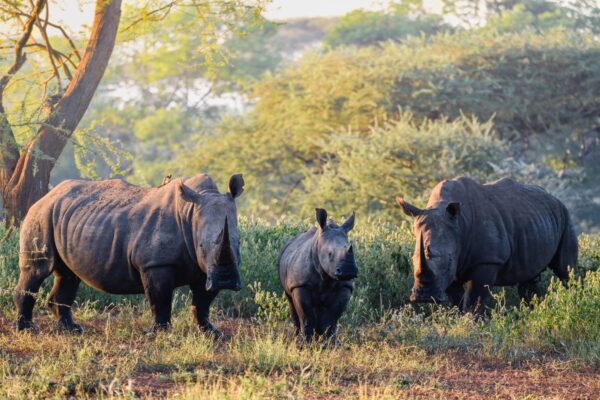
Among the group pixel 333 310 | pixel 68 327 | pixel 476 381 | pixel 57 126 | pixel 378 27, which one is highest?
pixel 378 27

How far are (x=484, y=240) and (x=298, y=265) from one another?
2267 millimetres

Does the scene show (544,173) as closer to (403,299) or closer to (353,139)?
(353,139)

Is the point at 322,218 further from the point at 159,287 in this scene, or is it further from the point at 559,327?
the point at 559,327

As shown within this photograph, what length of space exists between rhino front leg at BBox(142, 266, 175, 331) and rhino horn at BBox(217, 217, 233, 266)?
73cm

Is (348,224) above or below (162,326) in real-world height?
above

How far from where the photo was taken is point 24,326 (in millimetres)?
10016

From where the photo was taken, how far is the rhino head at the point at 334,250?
837cm

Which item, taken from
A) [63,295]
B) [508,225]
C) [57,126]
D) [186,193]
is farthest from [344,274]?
[57,126]

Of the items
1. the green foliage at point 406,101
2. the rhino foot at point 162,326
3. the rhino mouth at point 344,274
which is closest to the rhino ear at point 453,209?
the rhino mouth at point 344,274

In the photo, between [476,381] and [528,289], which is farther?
[528,289]

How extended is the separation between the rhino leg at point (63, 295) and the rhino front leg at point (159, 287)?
3.91 ft

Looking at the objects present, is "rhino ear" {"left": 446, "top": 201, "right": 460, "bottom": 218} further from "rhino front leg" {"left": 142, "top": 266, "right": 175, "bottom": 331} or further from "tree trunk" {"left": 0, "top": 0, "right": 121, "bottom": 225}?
"tree trunk" {"left": 0, "top": 0, "right": 121, "bottom": 225}

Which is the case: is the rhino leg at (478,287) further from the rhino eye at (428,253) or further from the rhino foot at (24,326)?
the rhino foot at (24,326)

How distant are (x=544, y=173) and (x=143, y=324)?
22132 millimetres
